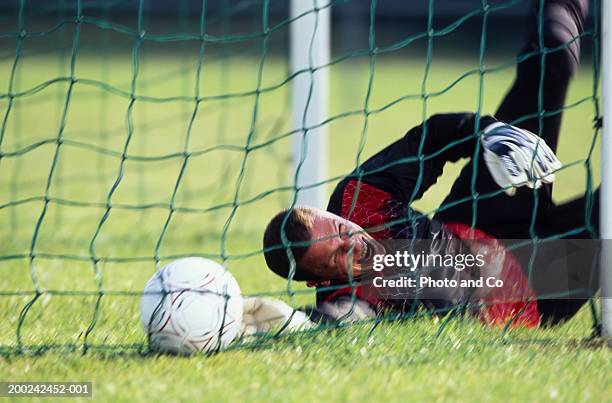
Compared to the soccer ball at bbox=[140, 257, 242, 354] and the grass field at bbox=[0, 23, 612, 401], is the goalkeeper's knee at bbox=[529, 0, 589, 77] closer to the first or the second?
the grass field at bbox=[0, 23, 612, 401]

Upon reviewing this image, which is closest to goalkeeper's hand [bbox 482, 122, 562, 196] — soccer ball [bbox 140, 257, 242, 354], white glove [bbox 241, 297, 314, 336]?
white glove [bbox 241, 297, 314, 336]

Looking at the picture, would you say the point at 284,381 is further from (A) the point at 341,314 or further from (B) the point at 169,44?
(B) the point at 169,44

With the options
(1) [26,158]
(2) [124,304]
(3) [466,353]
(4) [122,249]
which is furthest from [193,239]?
(1) [26,158]

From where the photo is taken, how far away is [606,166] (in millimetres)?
3123

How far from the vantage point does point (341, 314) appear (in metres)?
3.29

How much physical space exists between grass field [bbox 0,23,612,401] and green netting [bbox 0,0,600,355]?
0.9 inches

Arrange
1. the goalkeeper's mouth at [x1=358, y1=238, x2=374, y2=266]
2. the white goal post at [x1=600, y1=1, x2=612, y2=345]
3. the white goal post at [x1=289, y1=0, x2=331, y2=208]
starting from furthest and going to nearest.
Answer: the white goal post at [x1=289, y1=0, x2=331, y2=208] → the goalkeeper's mouth at [x1=358, y1=238, x2=374, y2=266] → the white goal post at [x1=600, y1=1, x2=612, y2=345]

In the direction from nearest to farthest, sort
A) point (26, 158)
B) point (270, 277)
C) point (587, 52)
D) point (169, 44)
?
point (270, 277), point (26, 158), point (587, 52), point (169, 44)

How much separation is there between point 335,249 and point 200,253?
Result: 185 cm

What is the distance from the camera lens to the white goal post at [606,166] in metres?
3.10

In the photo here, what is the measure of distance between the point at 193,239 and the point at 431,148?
2.32m

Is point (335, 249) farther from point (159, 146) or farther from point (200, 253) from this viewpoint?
point (159, 146)

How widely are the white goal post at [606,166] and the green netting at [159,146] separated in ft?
0.51

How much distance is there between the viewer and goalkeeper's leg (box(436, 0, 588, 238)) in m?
3.52
